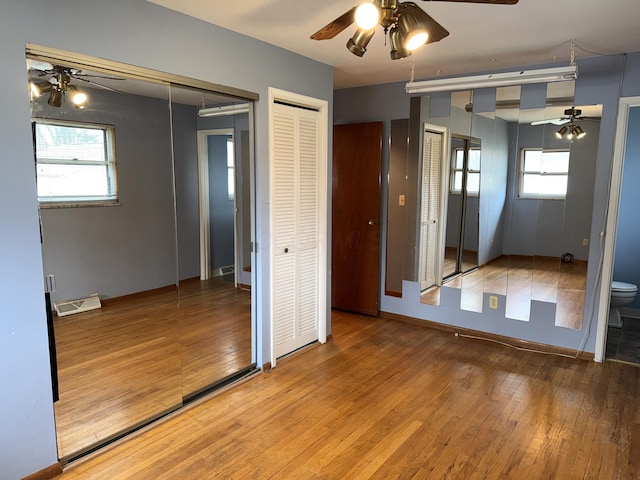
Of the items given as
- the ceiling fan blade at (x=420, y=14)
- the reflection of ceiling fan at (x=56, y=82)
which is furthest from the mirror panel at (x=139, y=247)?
the ceiling fan blade at (x=420, y=14)

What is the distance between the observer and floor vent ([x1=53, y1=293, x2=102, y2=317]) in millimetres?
2201

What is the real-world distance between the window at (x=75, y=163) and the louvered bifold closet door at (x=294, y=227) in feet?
3.88

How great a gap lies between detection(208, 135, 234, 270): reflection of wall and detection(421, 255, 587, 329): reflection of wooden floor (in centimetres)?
231

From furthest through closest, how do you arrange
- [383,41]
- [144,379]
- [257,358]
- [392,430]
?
[257,358], [383,41], [144,379], [392,430]

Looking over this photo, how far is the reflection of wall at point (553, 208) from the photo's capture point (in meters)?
3.46

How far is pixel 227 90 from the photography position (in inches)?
112

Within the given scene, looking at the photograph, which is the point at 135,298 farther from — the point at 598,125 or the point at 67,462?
the point at 598,125

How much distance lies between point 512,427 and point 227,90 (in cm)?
278

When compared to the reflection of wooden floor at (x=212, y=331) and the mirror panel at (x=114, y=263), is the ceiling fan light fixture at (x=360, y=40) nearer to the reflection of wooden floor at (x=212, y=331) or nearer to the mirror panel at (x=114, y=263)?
the mirror panel at (x=114, y=263)

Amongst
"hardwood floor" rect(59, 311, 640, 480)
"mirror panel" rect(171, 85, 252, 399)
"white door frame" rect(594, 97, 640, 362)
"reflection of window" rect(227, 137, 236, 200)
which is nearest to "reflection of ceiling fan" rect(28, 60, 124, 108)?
"mirror panel" rect(171, 85, 252, 399)

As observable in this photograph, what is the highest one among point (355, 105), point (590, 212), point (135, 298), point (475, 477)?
point (355, 105)

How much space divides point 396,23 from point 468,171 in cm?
238

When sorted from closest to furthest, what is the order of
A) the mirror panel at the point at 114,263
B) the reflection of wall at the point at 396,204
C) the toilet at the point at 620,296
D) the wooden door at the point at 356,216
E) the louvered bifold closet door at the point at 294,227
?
the mirror panel at the point at 114,263 → the louvered bifold closet door at the point at 294,227 → the toilet at the point at 620,296 → the reflection of wall at the point at 396,204 → the wooden door at the point at 356,216

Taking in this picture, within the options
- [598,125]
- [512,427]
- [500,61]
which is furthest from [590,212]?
[512,427]
